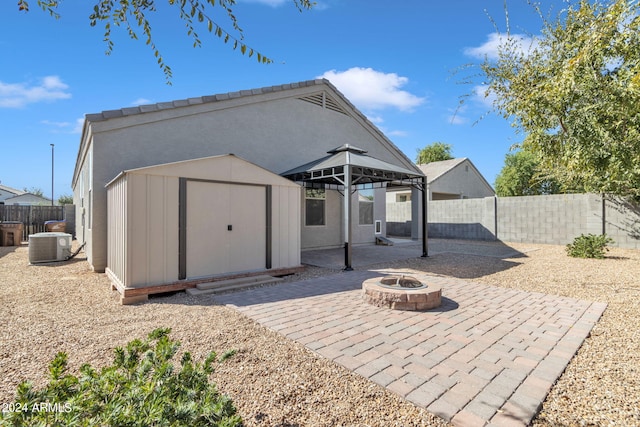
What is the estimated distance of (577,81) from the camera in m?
4.48

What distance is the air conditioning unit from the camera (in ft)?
29.6

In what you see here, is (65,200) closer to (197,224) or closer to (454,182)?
(197,224)

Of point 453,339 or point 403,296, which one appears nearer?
point 453,339

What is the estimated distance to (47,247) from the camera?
920 cm

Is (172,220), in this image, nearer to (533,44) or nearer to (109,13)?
(109,13)

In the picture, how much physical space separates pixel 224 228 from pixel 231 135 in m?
4.29

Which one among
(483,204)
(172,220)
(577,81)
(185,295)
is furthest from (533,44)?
(483,204)

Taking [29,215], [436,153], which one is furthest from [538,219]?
[436,153]

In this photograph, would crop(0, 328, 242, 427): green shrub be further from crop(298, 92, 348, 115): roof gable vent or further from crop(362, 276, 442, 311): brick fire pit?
crop(298, 92, 348, 115): roof gable vent

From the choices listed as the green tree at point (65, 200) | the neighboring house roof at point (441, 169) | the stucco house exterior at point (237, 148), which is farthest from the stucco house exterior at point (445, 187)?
the green tree at point (65, 200)

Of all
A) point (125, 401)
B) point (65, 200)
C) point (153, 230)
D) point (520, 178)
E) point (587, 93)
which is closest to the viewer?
point (125, 401)

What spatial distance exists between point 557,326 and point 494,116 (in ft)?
14.4

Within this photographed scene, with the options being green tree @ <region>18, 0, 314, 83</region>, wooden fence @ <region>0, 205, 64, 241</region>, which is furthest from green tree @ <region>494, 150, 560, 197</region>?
wooden fence @ <region>0, 205, 64, 241</region>

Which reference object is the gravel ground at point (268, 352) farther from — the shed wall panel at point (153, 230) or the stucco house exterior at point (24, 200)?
the stucco house exterior at point (24, 200)
